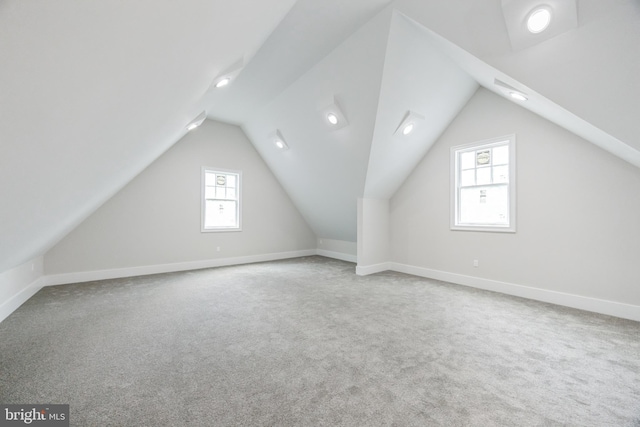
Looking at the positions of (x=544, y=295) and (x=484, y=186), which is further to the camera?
(x=484, y=186)

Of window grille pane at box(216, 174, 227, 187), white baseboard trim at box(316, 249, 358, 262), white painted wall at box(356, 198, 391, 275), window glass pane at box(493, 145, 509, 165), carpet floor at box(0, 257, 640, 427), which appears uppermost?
window glass pane at box(493, 145, 509, 165)

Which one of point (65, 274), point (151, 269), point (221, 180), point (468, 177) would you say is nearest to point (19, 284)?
point (65, 274)

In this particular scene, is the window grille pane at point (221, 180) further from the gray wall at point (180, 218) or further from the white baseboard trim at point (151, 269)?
the white baseboard trim at point (151, 269)

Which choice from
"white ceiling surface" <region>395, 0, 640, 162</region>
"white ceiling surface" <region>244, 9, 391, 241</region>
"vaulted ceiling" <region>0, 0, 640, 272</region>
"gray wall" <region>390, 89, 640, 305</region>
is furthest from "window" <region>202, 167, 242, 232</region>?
"white ceiling surface" <region>395, 0, 640, 162</region>

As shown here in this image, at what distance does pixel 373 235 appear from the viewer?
530 centimetres

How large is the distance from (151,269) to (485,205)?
19.4ft

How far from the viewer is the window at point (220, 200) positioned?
592 centimetres

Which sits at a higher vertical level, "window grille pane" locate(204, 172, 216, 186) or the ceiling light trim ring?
the ceiling light trim ring

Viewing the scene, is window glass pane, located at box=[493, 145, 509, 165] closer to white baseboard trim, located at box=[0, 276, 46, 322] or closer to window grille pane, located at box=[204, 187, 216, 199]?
window grille pane, located at box=[204, 187, 216, 199]

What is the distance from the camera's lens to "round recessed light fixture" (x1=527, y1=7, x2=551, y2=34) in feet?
6.66

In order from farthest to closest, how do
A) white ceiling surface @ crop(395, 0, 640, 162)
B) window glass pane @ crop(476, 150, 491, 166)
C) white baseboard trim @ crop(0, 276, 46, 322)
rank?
window glass pane @ crop(476, 150, 491, 166) < white baseboard trim @ crop(0, 276, 46, 322) < white ceiling surface @ crop(395, 0, 640, 162)

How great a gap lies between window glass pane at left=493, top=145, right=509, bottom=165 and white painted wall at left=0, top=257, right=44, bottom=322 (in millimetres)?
6410

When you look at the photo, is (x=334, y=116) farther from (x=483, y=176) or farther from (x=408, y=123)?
(x=483, y=176)

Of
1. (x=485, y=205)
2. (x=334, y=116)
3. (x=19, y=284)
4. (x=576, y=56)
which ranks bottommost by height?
(x=19, y=284)
